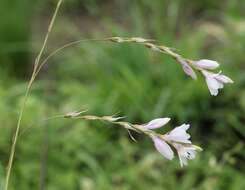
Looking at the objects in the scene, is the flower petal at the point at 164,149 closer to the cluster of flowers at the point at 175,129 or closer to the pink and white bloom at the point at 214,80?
the cluster of flowers at the point at 175,129

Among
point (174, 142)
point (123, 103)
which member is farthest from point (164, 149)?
point (123, 103)

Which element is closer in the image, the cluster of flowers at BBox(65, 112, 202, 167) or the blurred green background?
the cluster of flowers at BBox(65, 112, 202, 167)

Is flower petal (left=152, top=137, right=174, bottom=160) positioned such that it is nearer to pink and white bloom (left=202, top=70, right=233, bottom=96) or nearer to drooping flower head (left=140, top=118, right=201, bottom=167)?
drooping flower head (left=140, top=118, right=201, bottom=167)

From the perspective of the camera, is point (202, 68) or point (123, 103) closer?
point (202, 68)

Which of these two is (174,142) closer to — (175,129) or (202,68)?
(175,129)

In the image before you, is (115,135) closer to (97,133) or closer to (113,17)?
(97,133)

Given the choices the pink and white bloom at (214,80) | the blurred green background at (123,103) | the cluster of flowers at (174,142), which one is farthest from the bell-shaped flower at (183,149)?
the blurred green background at (123,103)

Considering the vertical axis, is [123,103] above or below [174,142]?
below

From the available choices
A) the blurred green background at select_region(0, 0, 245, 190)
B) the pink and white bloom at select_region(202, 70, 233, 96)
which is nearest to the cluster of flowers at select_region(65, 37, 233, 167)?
the pink and white bloom at select_region(202, 70, 233, 96)
